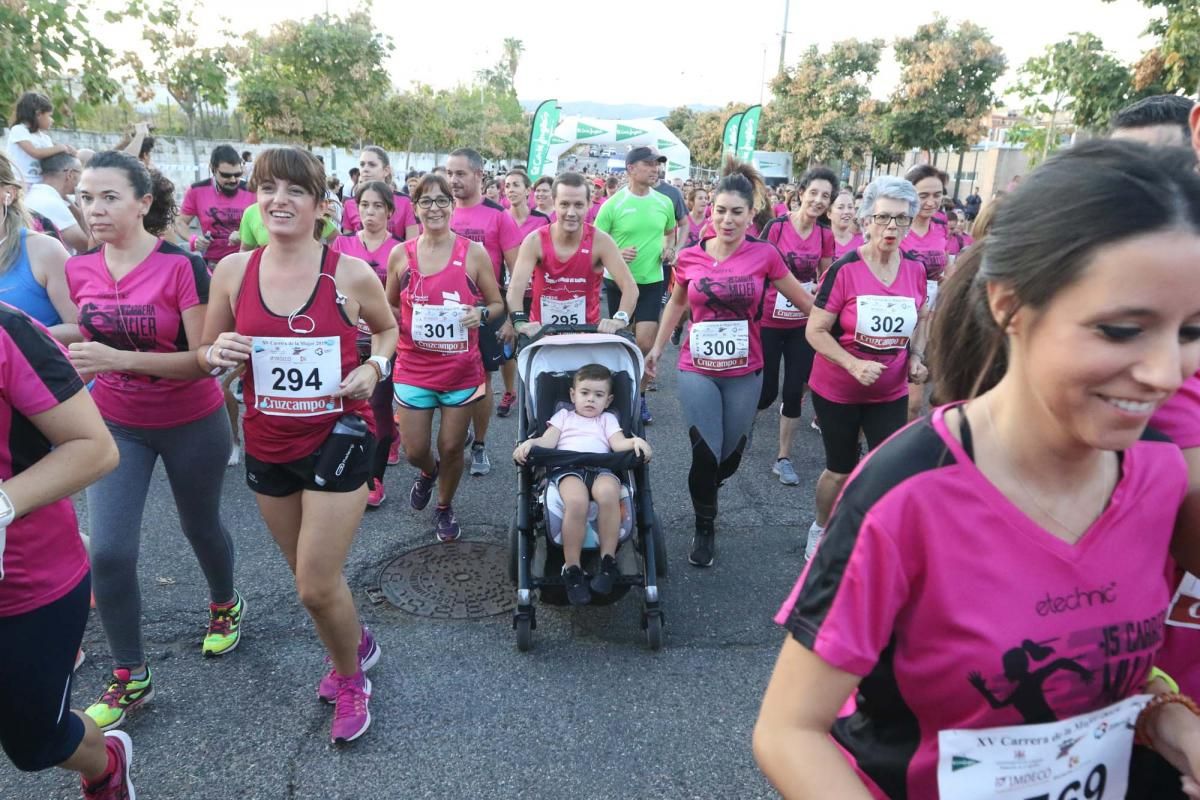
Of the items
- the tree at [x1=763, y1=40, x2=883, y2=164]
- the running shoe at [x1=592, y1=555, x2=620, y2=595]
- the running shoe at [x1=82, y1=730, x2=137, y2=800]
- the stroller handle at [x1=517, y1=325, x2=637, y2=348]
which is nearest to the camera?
the running shoe at [x1=82, y1=730, x2=137, y2=800]

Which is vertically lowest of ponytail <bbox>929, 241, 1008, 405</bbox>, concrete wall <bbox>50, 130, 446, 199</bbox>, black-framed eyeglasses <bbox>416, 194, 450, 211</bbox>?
ponytail <bbox>929, 241, 1008, 405</bbox>

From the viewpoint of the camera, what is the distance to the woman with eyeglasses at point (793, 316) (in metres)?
5.95

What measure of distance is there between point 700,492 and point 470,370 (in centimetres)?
158

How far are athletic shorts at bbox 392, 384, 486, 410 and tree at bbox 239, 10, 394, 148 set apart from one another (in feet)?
66.9

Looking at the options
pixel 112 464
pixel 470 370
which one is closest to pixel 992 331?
pixel 112 464

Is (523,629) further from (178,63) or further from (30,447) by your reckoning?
(178,63)

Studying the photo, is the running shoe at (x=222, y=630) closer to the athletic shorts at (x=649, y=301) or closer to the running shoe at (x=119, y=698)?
the running shoe at (x=119, y=698)

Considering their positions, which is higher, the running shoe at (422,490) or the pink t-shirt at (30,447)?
the pink t-shirt at (30,447)

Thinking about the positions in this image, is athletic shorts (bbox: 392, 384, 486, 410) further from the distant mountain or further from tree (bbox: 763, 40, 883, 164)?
the distant mountain

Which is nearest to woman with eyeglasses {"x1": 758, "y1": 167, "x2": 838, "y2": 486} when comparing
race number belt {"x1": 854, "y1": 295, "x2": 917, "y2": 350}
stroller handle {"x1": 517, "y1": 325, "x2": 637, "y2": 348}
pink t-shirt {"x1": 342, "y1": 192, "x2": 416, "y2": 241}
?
race number belt {"x1": 854, "y1": 295, "x2": 917, "y2": 350}

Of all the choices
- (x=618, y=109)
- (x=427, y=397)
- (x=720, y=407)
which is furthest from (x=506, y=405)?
(x=618, y=109)

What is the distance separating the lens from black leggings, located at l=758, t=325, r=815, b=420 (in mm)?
5980

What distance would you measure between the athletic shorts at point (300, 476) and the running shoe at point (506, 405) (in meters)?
4.49

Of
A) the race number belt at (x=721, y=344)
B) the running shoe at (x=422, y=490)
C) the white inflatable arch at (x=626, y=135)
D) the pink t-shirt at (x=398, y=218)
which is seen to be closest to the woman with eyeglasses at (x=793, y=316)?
the race number belt at (x=721, y=344)
